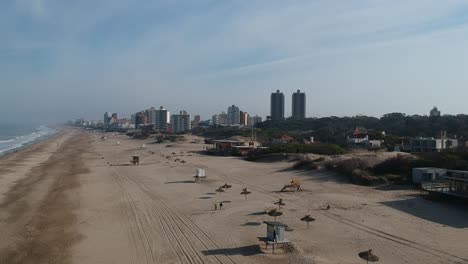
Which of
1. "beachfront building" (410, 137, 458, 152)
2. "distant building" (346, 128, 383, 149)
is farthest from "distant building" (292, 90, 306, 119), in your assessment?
"beachfront building" (410, 137, 458, 152)

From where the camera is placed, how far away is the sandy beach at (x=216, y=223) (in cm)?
1409

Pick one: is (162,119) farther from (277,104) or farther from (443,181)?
(443,181)

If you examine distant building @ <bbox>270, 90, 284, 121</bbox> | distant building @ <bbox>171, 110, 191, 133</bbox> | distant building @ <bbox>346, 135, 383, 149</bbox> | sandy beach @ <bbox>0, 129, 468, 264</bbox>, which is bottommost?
sandy beach @ <bbox>0, 129, 468, 264</bbox>

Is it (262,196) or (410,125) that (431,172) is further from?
(410,125)

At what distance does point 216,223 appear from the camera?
711 inches

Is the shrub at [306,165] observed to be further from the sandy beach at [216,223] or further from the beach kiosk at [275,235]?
the beach kiosk at [275,235]

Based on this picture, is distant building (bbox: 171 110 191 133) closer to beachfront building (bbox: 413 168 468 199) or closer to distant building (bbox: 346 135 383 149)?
distant building (bbox: 346 135 383 149)

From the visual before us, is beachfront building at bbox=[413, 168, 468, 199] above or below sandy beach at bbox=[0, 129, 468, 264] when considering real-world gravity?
above

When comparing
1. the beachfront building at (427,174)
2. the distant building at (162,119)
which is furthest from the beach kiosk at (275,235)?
the distant building at (162,119)

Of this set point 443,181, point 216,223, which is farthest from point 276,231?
point 443,181

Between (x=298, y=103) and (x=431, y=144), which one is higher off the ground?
(x=298, y=103)

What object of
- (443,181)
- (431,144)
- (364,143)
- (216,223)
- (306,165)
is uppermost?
(431,144)

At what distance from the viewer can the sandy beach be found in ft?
46.2

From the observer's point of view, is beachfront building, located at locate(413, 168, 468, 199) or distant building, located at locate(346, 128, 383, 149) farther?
distant building, located at locate(346, 128, 383, 149)
